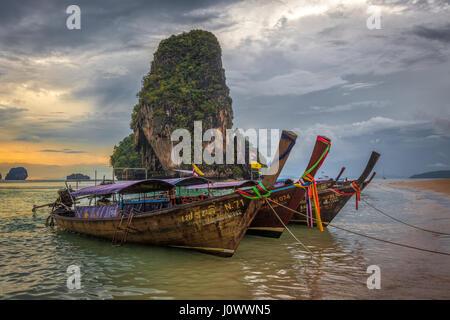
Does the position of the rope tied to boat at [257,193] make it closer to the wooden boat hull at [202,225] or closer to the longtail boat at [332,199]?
the wooden boat hull at [202,225]

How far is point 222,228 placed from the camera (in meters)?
7.50

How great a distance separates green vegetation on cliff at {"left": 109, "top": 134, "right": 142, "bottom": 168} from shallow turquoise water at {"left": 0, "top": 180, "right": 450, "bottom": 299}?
66.7 meters

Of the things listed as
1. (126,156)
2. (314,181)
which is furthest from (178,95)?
(314,181)

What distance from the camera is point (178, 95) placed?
187ft

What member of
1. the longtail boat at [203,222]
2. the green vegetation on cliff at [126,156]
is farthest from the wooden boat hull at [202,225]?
the green vegetation on cliff at [126,156]

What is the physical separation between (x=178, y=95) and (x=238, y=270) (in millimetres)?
53132

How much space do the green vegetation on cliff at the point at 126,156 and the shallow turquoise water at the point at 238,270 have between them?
2625 inches

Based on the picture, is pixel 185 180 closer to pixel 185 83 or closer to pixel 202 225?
pixel 202 225

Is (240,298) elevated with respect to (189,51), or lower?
lower

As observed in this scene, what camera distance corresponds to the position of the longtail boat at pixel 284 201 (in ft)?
25.0

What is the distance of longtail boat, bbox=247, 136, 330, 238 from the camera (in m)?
7.62
